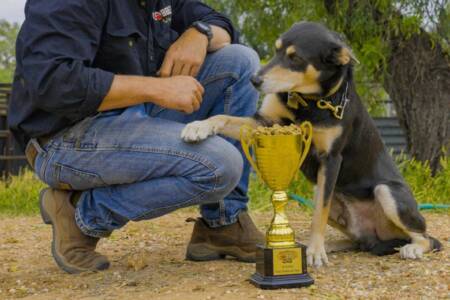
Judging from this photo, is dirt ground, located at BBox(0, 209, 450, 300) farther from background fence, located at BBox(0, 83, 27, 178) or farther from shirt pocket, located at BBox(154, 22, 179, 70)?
background fence, located at BBox(0, 83, 27, 178)

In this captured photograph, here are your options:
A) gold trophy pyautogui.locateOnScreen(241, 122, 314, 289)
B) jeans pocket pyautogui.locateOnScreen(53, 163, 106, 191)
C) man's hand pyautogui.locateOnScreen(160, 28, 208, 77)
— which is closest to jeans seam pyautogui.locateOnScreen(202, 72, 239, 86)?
man's hand pyautogui.locateOnScreen(160, 28, 208, 77)

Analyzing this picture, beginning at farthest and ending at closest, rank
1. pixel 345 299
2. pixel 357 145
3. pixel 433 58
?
pixel 433 58
pixel 357 145
pixel 345 299

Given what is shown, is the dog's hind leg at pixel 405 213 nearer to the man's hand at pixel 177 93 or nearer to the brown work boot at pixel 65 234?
the man's hand at pixel 177 93

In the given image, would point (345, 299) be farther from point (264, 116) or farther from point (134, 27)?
point (134, 27)

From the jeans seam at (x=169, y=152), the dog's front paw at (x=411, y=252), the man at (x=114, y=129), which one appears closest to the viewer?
the man at (x=114, y=129)

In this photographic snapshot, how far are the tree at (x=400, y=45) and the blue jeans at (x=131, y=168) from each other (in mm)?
4140

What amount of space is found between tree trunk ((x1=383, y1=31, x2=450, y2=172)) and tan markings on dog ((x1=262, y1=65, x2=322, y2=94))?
4207mm

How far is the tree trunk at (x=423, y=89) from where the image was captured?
7465 millimetres

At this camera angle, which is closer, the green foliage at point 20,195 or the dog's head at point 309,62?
the dog's head at point 309,62

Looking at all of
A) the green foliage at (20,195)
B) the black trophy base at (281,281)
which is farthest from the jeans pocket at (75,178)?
the green foliage at (20,195)

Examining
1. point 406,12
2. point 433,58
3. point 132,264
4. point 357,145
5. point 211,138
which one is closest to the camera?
point 211,138

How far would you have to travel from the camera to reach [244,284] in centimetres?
304

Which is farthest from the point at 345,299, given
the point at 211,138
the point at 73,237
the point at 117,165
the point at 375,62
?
the point at 375,62

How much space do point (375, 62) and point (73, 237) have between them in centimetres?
455
